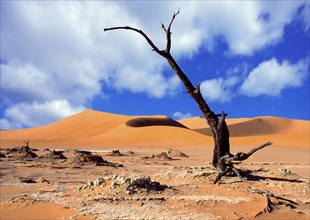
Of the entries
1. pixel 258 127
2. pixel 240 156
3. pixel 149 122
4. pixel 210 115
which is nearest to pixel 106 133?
pixel 149 122

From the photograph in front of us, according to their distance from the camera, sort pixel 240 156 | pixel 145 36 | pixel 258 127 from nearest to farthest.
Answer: pixel 240 156 → pixel 145 36 → pixel 258 127

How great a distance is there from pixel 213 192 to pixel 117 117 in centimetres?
6481

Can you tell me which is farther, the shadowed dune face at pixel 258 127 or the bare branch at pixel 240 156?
the shadowed dune face at pixel 258 127

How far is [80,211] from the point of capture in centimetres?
595

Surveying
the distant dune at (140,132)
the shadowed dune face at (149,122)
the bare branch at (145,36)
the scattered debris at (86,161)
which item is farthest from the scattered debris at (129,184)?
the shadowed dune face at (149,122)

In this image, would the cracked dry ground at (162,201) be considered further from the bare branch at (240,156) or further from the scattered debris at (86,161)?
the scattered debris at (86,161)

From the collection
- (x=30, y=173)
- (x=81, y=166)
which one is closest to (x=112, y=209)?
(x=30, y=173)

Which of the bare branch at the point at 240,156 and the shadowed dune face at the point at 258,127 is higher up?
the shadowed dune face at the point at 258,127

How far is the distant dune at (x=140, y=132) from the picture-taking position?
135 feet

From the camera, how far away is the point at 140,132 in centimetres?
4838

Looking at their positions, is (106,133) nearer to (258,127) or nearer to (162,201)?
(258,127)

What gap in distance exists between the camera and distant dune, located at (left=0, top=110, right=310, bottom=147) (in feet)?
135

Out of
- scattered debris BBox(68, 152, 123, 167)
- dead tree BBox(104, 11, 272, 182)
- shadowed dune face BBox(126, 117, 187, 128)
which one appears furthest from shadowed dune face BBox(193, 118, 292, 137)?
dead tree BBox(104, 11, 272, 182)

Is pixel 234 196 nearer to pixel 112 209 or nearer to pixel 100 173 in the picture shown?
pixel 112 209
